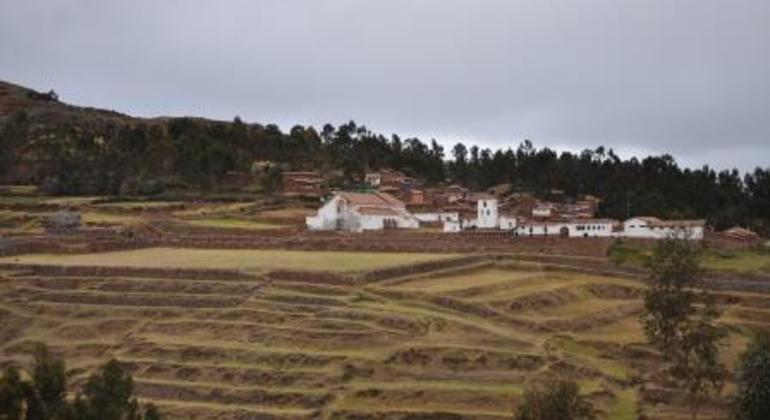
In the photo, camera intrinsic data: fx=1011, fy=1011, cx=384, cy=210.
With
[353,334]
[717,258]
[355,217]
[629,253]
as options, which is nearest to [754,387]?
Result: [353,334]

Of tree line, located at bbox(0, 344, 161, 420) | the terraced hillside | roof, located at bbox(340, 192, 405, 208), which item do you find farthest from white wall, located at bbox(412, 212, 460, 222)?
tree line, located at bbox(0, 344, 161, 420)

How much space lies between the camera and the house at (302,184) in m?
71.1

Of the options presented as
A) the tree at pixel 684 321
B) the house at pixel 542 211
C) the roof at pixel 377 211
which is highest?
the house at pixel 542 211

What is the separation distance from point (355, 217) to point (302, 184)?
1581 cm

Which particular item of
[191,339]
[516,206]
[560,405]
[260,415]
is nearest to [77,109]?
[516,206]

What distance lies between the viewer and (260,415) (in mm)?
31281

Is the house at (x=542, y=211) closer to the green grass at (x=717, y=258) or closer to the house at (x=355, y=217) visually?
the house at (x=355, y=217)

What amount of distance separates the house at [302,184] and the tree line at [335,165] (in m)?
2.14

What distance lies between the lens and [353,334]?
35438mm

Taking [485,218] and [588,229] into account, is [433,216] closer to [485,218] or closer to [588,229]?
[485,218]

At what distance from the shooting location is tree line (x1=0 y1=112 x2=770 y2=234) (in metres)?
72.9

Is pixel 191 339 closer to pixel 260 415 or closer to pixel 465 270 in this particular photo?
pixel 260 415

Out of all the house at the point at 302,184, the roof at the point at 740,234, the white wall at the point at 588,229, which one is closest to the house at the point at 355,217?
the white wall at the point at 588,229

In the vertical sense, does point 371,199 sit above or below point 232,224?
above
